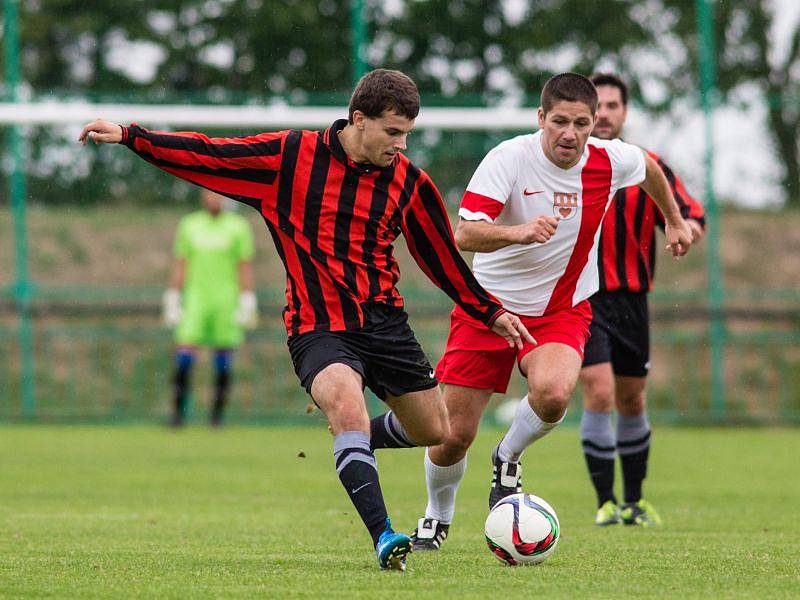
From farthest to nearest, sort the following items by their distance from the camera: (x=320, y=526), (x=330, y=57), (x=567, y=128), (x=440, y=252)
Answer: (x=330, y=57) → (x=320, y=526) → (x=567, y=128) → (x=440, y=252)

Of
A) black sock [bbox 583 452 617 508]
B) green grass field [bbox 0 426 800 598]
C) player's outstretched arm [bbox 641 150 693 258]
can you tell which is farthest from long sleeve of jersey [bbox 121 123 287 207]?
black sock [bbox 583 452 617 508]

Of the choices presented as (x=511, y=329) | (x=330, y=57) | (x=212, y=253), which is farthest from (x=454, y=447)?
(x=330, y=57)

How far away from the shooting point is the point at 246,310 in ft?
44.9

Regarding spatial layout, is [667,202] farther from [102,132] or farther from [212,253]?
[212,253]

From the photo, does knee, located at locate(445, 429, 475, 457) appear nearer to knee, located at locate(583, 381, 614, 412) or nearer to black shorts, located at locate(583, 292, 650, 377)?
knee, located at locate(583, 381, 614, 412)

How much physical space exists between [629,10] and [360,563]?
10524 millimetres

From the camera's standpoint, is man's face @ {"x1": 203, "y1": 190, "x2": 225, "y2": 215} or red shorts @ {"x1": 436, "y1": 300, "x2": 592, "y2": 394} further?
man's face @ {"x1": 203, "y1": 190, "x2": 225, "y2": 215}


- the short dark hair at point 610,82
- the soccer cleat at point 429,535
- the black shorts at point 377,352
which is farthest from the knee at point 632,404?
the black shorts at point 377,352

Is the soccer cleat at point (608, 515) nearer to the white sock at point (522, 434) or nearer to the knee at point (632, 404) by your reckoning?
the knee at point (632, 404)

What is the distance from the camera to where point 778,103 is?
1443 centimetres

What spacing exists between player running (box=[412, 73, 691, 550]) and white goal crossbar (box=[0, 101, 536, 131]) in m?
7.49

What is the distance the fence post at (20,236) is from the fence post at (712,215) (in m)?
6.73

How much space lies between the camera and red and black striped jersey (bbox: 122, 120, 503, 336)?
5234mm

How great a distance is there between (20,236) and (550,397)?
9982 millimetres
